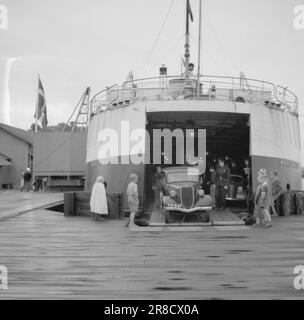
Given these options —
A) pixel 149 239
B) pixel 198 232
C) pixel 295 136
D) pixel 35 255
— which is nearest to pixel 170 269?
pixel 35 255

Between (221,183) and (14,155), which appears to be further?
(14,155)

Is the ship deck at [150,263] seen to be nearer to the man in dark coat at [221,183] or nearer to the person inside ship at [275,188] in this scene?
the person inside ship at [275,188]

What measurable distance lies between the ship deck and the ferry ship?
4.93 m

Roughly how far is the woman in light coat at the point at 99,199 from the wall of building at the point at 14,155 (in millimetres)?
29322

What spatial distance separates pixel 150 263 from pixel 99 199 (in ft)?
24.4

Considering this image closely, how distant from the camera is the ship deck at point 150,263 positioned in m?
5.49

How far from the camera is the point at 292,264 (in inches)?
279

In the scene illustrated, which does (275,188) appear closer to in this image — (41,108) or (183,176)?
(183,176)

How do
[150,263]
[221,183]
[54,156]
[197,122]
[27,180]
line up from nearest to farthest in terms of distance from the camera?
[150,263]
[221,183]
[197,122]
[27,180]
[54,156]

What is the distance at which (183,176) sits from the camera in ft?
51.8

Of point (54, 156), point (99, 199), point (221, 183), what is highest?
point (54, 156)

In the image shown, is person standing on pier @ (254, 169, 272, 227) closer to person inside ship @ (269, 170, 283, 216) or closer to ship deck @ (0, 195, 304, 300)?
ship deck @ (0, 195, 304, 300)

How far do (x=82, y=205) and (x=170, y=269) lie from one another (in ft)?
32.6

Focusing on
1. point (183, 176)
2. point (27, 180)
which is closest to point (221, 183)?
point (183, 176)
